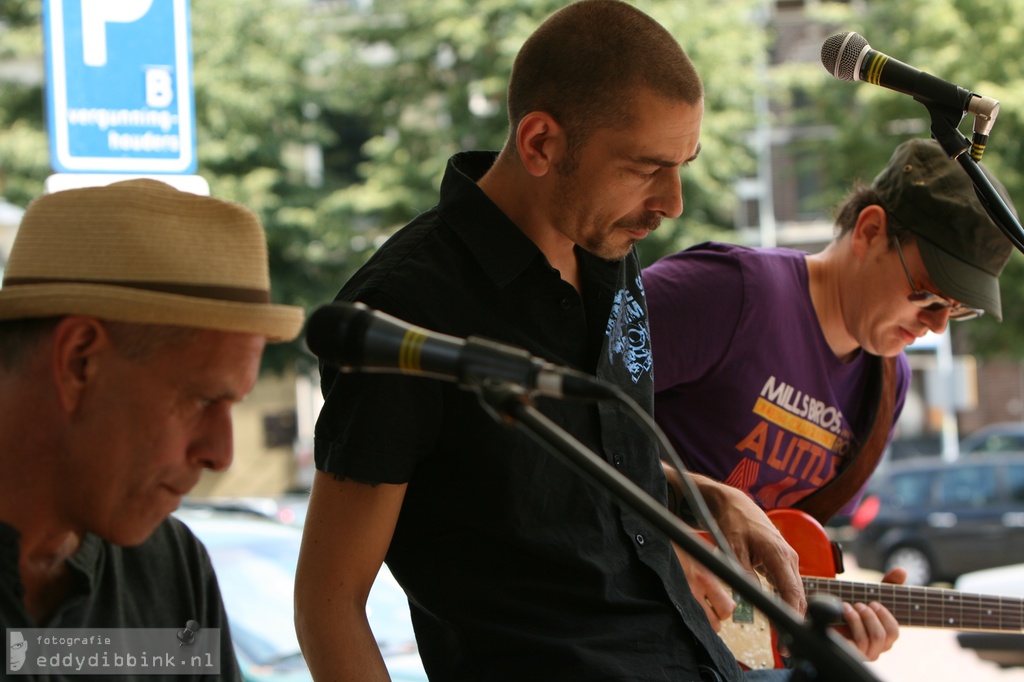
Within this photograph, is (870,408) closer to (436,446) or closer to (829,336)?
(829,336)

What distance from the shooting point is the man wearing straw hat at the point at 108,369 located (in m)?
1.59

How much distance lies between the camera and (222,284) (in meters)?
1.66

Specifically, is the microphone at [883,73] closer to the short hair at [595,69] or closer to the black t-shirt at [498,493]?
the short hair at [595,69]

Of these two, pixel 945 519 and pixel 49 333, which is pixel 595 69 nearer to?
pixel 49 333

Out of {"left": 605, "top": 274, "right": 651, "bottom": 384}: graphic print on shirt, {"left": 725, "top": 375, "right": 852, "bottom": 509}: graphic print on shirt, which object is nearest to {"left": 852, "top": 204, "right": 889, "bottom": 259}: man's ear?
{"left": 725, "top": 375, "right": 852, "bottom": 509}: graphic print on shirt

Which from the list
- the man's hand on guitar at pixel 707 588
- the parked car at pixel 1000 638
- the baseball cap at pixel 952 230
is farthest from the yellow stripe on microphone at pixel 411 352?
the parked car at pixel 1000 638

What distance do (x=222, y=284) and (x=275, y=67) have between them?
15.7 m

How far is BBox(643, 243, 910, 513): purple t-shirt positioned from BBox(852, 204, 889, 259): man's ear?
7.5 inches

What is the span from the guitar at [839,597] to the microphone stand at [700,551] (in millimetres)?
1318

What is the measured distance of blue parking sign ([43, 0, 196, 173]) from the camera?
450 cm

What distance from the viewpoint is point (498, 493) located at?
6.86 ft

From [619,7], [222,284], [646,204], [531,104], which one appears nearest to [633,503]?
[222,284]

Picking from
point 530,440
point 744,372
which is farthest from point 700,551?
point 744,372

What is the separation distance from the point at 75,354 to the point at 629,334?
1191 mm
